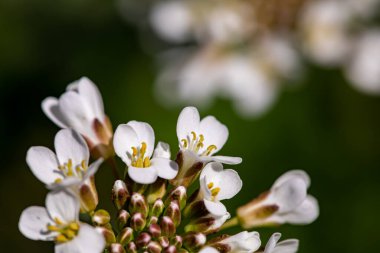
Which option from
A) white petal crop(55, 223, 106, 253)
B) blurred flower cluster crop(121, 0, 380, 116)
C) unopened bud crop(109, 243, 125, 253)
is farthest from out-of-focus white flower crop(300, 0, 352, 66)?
white petal crop(55, 223, 106, 253)

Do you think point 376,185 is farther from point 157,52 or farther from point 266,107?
point 157,52

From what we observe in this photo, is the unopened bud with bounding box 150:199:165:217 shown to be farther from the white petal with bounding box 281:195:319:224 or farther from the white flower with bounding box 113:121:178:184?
the white petal with bounding box 281:195:319:224

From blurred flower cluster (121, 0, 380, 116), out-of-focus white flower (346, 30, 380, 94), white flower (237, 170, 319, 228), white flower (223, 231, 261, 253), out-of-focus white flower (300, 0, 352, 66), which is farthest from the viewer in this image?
out-of-focus white flower (346, 30, 380, 94)

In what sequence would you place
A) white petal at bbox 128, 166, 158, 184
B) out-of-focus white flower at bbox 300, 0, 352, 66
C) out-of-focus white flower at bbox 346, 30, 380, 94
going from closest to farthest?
white petal at bbox 128, 166, 158, 184 < out-of-focus white flower at bbox 300, 0, 352, 66 < out-of-focus white flower at bbox 346, 30, 380, 94

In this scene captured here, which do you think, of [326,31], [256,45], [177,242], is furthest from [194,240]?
[326,31]

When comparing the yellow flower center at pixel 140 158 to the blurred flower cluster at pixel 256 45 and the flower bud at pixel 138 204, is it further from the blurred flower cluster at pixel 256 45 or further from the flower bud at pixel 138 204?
the blurred flower cluster at pixel 256 45

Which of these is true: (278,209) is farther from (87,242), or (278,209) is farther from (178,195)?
(87,242)

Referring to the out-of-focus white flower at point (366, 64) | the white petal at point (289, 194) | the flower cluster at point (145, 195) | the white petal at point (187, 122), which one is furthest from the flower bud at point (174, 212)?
the out-of-focus white flower at point (366, 64)
